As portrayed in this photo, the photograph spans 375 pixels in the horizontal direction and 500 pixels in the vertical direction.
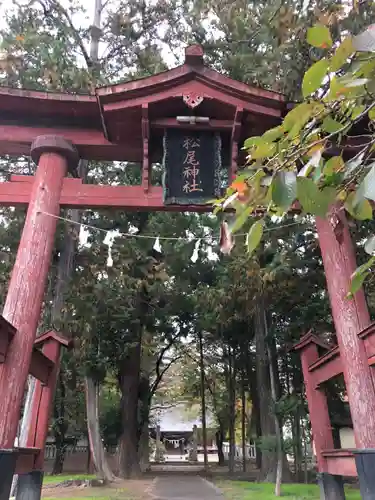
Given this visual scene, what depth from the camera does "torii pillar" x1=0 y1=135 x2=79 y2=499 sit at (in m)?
3.92

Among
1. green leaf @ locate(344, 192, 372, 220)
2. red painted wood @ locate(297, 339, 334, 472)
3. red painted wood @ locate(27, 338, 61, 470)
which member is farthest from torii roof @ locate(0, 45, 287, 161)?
green leaf @ locate(344, 192, 372, 220)

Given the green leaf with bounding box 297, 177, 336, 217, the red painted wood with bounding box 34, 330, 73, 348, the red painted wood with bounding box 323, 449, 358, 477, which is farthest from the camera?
the red painted wood with bounding box 34, 330, 73, 348

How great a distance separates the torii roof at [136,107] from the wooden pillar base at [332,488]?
158 inches

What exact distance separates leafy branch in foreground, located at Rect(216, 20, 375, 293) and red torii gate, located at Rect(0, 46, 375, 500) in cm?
314

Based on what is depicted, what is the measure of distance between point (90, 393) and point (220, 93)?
10228mm

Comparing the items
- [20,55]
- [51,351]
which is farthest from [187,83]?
[20,55]

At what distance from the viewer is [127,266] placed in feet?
38.3

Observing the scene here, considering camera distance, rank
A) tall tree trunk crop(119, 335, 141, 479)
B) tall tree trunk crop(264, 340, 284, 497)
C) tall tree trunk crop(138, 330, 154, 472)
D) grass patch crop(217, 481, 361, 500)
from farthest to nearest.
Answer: tall tree trunk crop(138, 330, 154, 472) < tall tree trunk crop(119, 335, 141, 479) < tall tree trunk crop(264, 340, 284, 497) < grass patch crop(217, 481, 361, 500)

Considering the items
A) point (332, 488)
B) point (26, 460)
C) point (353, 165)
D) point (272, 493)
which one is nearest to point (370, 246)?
point (353, 165)

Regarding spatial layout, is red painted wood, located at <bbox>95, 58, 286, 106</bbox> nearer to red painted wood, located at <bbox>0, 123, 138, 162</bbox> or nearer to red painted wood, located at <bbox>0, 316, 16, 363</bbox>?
red painted wood, located at <bbox>0, 123, 138, 162</bbox>

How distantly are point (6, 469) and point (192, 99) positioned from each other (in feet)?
13.2

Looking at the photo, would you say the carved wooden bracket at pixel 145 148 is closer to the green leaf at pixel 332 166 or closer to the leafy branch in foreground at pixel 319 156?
the leafy branch in foreground at pixel 319 156

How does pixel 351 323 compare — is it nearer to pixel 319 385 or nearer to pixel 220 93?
pixel 319 385

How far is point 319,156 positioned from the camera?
4.60 feet
